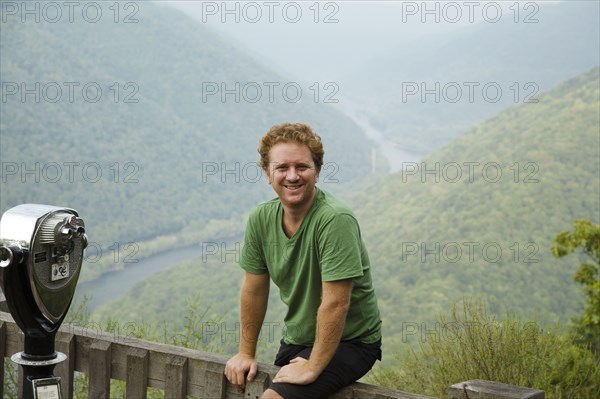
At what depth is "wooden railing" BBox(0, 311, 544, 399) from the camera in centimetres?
280

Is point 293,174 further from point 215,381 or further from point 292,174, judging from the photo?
point 215,381

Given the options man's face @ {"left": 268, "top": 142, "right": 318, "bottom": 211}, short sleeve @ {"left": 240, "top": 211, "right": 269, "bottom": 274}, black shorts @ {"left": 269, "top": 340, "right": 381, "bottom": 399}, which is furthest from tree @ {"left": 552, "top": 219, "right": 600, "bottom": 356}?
man's face @ {"left": 268, "top": 142, "right": 318, "bottom": 211}

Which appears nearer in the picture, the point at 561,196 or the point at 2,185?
the point at 561,196

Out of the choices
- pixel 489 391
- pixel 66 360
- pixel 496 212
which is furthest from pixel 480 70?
pixel 489 391

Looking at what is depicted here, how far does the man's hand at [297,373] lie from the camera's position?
2.61m

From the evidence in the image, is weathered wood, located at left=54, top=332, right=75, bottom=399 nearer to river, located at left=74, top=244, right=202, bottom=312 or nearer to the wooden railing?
the wooden railing

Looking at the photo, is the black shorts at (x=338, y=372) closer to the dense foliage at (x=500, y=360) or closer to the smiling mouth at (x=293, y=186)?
the smiling mouth at (x=293, y=186)

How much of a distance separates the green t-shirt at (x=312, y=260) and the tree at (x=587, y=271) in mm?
6652

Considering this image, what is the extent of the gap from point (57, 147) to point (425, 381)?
55904 millimetres

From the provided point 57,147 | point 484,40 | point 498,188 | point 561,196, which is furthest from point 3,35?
point 484,40

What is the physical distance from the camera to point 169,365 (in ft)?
9.57

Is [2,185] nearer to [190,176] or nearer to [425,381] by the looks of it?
[190,176]

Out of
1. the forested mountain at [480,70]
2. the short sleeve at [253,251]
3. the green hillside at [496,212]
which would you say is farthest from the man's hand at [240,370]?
the forested mountain at [480,70]

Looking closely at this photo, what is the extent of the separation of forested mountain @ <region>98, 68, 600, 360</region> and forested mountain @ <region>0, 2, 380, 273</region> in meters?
5.95
